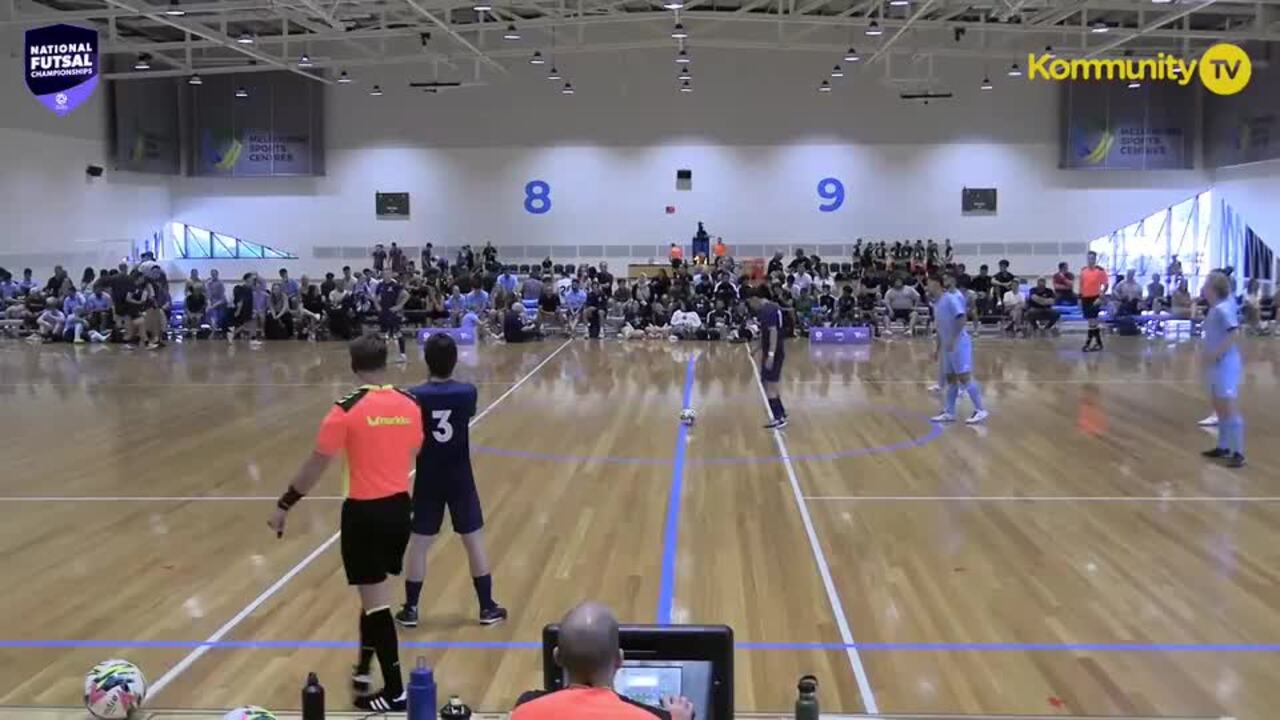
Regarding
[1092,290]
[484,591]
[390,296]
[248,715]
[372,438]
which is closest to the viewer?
[248,715]

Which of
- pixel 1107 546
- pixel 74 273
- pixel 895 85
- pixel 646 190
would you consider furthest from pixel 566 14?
pixel 1107 546

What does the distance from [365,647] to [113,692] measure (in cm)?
90

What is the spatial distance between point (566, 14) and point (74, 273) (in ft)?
40.1

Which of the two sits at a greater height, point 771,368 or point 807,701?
point 771,368

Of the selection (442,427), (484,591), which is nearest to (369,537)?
(442,427)

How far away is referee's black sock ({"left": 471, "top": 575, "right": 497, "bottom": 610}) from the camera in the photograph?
534cm

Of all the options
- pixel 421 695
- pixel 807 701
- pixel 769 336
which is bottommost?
pixel 421 695

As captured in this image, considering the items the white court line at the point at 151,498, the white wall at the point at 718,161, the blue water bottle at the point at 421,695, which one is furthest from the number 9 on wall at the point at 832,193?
the blue water bottle at the point at 421,695

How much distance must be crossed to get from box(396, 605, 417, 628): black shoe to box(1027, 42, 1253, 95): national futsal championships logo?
71.0 feet

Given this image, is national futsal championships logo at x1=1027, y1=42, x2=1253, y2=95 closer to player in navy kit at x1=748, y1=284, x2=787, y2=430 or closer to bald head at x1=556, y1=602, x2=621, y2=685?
player in navy kit at x1=748, y1=284, x2=787, y2=430

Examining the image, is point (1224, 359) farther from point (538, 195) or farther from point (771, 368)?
point (538, 195)

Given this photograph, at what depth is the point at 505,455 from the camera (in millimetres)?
9727

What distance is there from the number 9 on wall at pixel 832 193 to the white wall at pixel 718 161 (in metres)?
0.18

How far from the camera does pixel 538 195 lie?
95.9 ft
